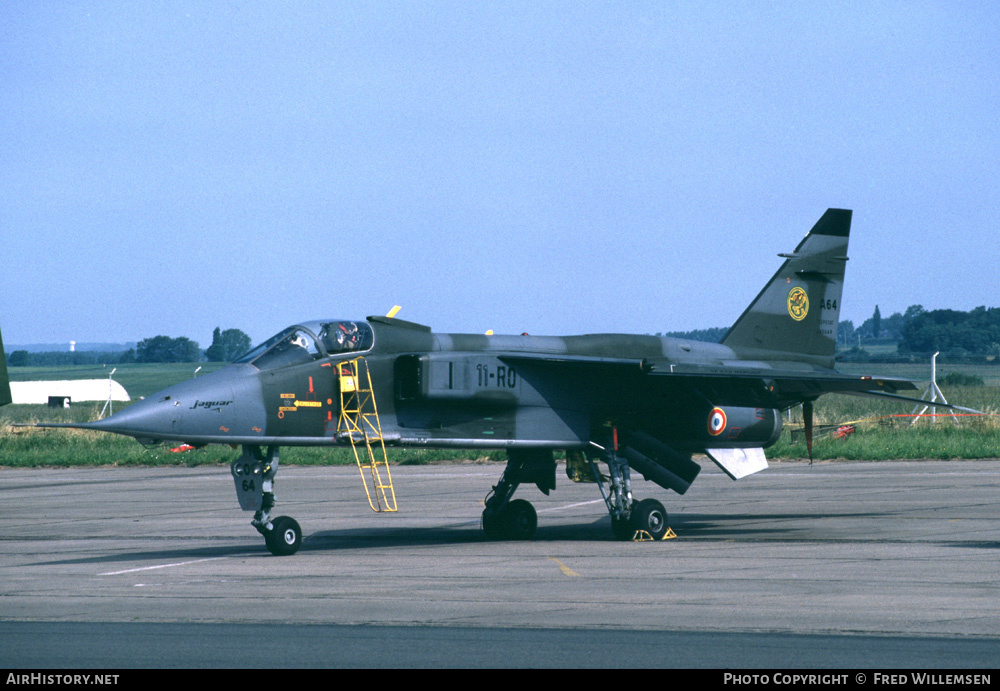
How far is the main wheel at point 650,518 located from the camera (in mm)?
17906

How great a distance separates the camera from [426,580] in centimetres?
1342

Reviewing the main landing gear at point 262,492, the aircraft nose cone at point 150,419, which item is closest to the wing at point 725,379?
the main landing gear at point 262,492

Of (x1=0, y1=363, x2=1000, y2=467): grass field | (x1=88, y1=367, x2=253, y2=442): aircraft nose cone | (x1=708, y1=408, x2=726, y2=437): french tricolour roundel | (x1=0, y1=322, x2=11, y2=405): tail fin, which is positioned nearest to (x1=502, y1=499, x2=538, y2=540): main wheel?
(x1=708, y1=408, x2=726, y2=437): french tricolour roundel

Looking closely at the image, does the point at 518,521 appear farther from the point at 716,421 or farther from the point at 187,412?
the point at 187,412

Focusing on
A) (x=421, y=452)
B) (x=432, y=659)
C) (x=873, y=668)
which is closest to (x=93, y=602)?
(x=432, y=659)

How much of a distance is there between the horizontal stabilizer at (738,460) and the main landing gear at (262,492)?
7721mm

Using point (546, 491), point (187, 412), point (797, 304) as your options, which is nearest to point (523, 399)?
point (546, 491)

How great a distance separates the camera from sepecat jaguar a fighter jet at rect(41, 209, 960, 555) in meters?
15.6

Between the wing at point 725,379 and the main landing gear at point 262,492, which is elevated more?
the wing at point 725,379

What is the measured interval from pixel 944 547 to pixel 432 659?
982 centimetres

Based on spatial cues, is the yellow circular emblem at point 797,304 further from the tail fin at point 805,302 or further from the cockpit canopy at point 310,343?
the cockpit canopy at point 310,343

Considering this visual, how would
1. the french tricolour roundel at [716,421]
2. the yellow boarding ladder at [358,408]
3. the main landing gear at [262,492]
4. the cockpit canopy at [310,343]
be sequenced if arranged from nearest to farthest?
the main landing gear at [262,492]
the cockpit canopy at [310,343]
the yellow boarding ladder at [358,408]
the french tricolour roundel at [716,421]

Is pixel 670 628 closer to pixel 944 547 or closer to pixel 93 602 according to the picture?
pixel 93 602

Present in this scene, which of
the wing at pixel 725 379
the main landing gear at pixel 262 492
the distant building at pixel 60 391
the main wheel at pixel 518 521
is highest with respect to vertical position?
the wing at pixel 725 379
